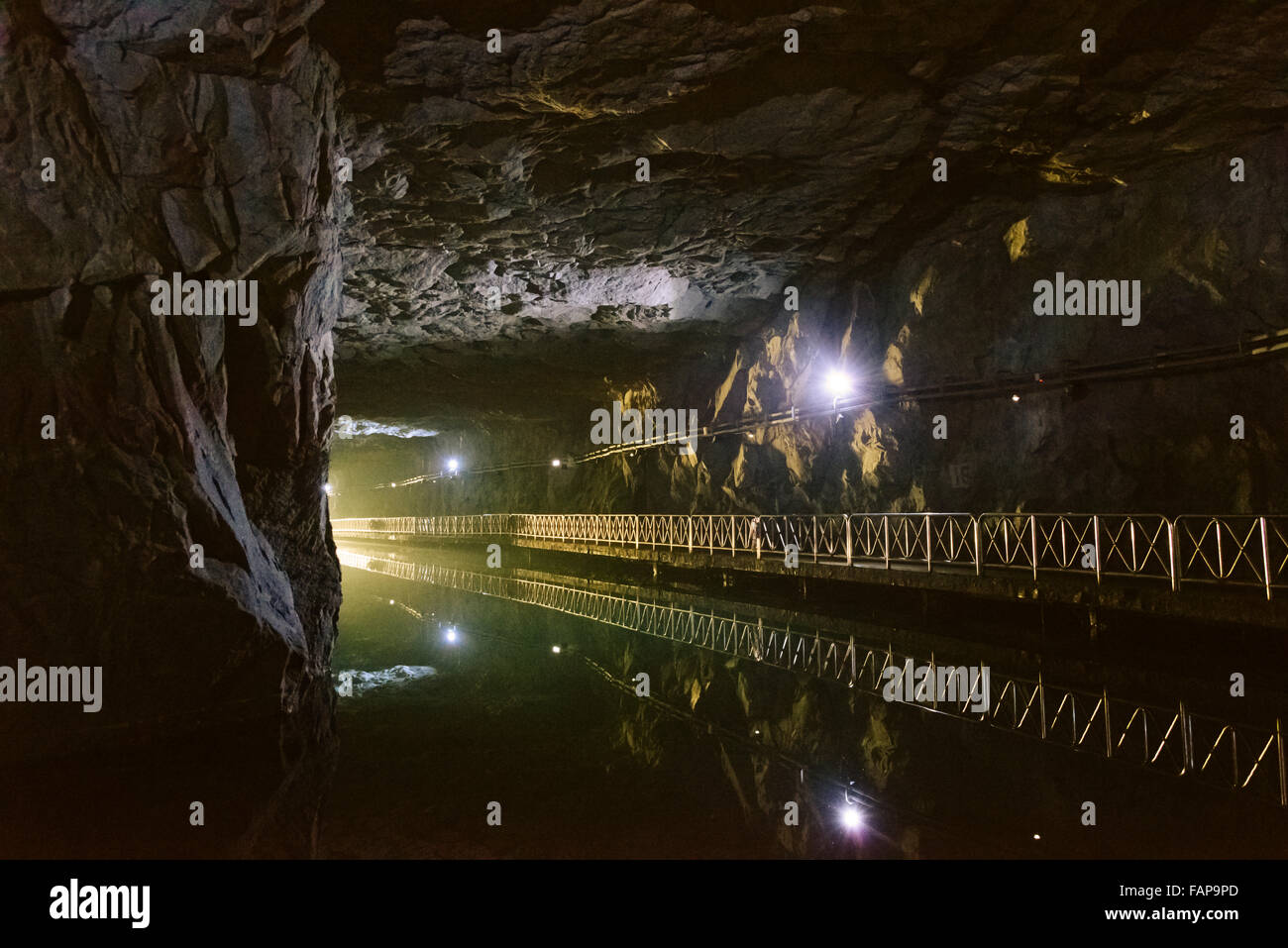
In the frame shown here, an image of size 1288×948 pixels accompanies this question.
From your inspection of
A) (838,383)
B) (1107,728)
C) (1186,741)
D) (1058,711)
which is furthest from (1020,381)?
(1186,741)

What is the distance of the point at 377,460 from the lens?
4784cm

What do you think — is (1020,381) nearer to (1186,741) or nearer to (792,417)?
(792,417)

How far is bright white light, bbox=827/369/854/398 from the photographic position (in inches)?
605

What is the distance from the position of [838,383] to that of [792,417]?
1605 millimetres

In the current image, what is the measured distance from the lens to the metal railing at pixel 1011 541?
9.34 m

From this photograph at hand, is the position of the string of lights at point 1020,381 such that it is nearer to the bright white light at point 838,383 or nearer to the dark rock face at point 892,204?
the bright white light at point 838,383

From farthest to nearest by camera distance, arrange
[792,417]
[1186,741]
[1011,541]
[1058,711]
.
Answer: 1. [792,417]
2. [1011,541]
3. [1058,711]
4. [1186,741]

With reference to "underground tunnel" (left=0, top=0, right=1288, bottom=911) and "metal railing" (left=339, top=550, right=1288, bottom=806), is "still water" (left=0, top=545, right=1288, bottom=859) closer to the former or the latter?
"underground tunnel" (left=0, top=0, right=1288, bottom=911)

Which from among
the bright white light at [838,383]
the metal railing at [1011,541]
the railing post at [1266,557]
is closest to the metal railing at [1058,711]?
the railing post at [1266,557]

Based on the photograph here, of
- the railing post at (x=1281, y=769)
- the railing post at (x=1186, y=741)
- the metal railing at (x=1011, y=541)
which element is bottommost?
the railing post at (x=1186, y=741)

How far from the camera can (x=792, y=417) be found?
1703 cm

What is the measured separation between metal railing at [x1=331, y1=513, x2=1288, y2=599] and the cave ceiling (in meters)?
4.30

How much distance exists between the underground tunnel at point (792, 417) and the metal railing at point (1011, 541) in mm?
127
